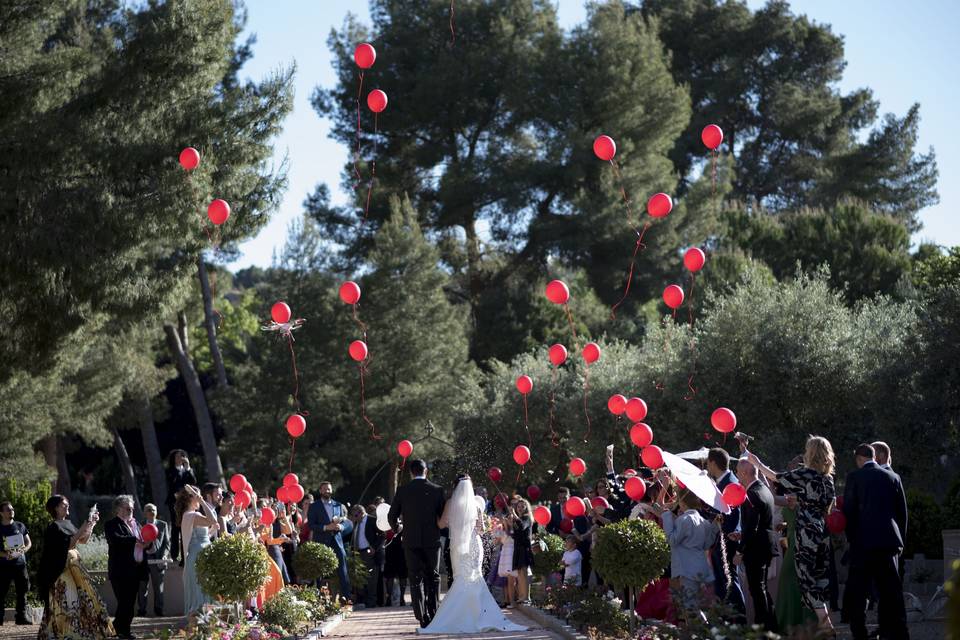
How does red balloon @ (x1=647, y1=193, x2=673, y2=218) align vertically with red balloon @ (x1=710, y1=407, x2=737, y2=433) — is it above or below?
above

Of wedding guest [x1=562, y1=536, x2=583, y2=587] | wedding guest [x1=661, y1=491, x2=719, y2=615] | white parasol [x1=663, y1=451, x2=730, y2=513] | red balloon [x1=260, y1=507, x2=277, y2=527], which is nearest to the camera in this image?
white parasol [x1=663, y1=451, x2=730, y2=513]

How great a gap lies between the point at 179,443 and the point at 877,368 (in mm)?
35085

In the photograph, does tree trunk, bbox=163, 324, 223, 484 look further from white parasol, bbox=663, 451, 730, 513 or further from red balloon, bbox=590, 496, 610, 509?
white parasol, bbox=663, 451, 730, 513

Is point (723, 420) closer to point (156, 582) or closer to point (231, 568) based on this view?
point (231, 568)

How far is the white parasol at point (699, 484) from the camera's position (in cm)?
1062

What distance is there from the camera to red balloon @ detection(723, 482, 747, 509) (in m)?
10.4

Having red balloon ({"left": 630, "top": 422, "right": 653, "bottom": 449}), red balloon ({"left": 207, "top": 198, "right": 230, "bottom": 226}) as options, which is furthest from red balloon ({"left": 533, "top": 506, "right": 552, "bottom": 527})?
red balloon ({"left": 207, "top": 198, "right": 230, "bottom": 226})

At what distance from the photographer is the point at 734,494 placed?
1047 cm

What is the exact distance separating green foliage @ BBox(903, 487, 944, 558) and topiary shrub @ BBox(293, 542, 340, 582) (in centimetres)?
814

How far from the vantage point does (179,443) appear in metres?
50.6

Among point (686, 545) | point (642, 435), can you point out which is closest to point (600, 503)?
point (642, 435)

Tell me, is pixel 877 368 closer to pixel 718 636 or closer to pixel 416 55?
pixel 718 636

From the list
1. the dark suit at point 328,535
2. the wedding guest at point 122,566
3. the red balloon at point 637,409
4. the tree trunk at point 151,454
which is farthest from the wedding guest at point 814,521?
the tree trunk at point 151,454

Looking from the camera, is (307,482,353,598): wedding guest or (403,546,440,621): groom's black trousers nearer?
(403,546,440,621): groom's black trousers
